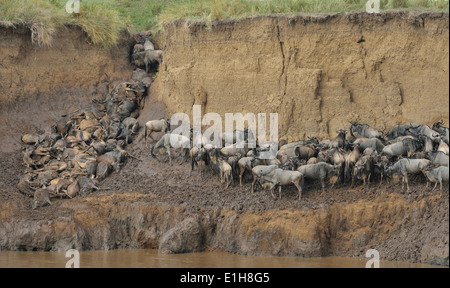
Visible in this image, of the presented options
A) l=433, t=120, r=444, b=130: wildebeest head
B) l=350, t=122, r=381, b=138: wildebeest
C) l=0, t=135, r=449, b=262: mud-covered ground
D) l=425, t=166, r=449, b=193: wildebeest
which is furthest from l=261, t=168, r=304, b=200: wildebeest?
l=433, t=120, r=444, b=130: wildebeest head

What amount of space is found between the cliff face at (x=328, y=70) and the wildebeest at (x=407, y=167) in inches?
95.4

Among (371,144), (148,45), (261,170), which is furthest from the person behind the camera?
(148,45)

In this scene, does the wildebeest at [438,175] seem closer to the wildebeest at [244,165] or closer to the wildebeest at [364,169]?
the wildebeest at [364,169]

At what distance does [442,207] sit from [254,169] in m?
3.76

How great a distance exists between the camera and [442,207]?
1484 cm

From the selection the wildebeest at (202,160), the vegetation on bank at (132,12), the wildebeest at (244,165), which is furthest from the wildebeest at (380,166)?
the vegetation on bank at (132,12)

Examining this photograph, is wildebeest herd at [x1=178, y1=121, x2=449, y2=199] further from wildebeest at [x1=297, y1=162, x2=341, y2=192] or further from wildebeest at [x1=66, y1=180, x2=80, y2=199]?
wildebeest at [x1=66, y1=180, x2=80, y2=199]

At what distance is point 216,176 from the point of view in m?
17.3

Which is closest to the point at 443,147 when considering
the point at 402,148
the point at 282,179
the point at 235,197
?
the point at 402,148

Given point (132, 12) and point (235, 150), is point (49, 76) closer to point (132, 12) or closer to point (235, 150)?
point (132, 12)

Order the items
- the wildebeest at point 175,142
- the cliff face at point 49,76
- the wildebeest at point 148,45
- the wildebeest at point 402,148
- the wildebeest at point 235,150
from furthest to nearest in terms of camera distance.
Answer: the wildebeest at point 148,45 → the cliff face at point 49,76 → the wildebeest at point 175,142 → the wildebeest at point 235,150 → the wildebeest at point 402,148

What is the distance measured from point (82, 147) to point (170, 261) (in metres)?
5.06

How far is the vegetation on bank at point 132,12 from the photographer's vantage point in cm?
1872

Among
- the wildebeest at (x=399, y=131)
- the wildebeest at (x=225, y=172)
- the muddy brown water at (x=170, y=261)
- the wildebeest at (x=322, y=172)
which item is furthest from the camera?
the wildebeest at (x=399, y=131)
